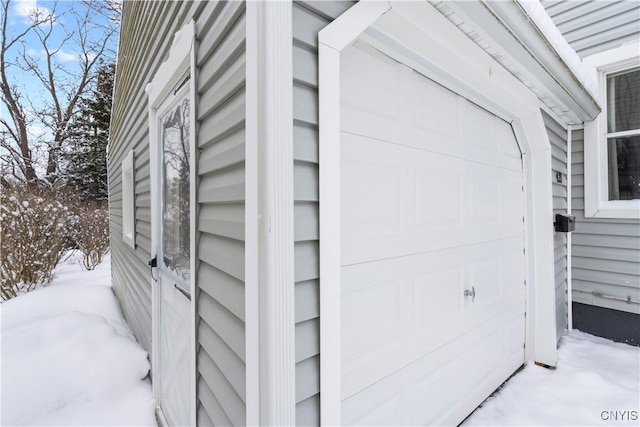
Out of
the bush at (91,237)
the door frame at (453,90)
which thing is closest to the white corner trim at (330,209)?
the door frame at (453,90)

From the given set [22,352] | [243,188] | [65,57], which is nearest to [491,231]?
[243,188]

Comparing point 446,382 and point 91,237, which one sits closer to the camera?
point 446,382

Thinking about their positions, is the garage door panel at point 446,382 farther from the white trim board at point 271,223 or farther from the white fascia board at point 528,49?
the white fascia board at point 528,49

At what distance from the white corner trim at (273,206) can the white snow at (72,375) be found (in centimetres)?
209

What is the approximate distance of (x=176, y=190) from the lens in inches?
87.9

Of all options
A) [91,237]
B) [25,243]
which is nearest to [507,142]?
[25,243]

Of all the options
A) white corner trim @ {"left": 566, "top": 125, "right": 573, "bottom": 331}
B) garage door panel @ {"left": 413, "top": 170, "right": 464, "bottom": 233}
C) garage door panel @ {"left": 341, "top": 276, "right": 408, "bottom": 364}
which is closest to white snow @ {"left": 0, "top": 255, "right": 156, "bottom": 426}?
garage door panel @ {"left": 341, "top": 276, "right": 408, "bottom": 364}

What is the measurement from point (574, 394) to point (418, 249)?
1970 millimetres

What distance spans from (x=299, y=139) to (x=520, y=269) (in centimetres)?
284

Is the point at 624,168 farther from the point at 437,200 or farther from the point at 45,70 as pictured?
the point at 45,70

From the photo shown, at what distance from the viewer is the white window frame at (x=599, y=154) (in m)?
3.55

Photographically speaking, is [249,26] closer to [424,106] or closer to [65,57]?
[424,106]

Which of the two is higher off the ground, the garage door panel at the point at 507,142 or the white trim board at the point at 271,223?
the garage door panel at the point at 507,142

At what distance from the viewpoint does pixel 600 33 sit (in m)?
3.65
